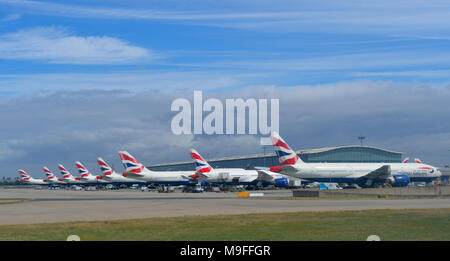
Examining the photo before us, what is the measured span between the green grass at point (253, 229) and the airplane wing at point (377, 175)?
237 ft

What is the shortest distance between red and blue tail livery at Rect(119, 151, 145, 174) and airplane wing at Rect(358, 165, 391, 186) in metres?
50.6

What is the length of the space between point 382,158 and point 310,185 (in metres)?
57.8

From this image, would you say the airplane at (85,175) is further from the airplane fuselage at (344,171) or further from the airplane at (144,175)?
the airplane fuselage at (344,171)

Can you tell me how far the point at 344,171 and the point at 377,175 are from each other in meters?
6.32

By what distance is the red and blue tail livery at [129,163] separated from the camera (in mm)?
124562

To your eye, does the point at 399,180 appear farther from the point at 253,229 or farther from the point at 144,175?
the point at 253,229

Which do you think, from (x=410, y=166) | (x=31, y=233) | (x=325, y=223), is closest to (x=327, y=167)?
(x=410, y=166)

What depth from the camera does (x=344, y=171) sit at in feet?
333

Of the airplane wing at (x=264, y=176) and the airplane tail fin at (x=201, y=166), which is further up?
the airplane tail fin at (x=201, y=166)

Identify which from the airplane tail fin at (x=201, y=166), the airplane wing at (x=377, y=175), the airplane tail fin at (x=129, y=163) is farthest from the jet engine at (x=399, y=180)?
the airplane tail fin at (x=129, y=163)

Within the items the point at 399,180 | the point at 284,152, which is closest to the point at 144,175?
the point at 284,152

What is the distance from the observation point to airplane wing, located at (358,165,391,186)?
331 ft

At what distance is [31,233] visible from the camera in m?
23.9

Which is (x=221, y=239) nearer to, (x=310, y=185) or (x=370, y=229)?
(x=370, y=229)
